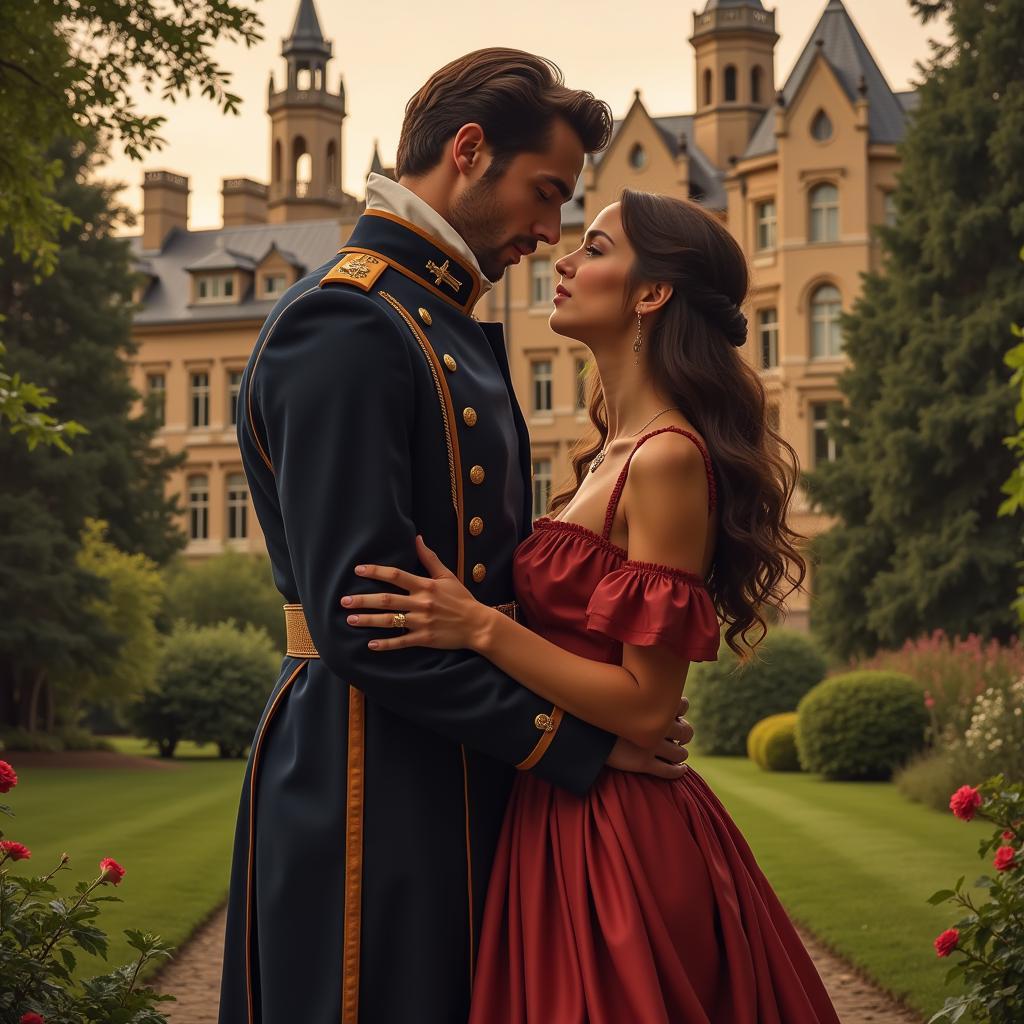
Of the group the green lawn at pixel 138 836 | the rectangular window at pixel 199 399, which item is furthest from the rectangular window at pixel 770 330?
the green lawn at pixel 138 836

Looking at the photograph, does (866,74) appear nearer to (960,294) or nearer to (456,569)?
(960,294)

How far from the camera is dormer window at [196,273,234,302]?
5859cm

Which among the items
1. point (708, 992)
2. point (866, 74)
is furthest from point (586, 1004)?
point (866, 74)

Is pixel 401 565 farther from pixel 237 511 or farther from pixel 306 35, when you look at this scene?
pixel 306 35

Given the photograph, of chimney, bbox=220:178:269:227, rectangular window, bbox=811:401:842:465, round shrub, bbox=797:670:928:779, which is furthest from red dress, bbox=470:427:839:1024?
chimney, bbox=220:178:269:227

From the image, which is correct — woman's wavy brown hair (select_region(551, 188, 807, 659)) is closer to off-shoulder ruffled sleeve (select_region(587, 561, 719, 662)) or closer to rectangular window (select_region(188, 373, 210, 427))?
off-shoulder ruffled sleeve (select_region(587, 561, 719, 662))

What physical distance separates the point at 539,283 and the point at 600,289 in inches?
2018

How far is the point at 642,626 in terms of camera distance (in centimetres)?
299

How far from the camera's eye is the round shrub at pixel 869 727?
20859 millimetres

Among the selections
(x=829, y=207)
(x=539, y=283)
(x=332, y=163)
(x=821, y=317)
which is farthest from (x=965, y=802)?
(x=332, y=163)

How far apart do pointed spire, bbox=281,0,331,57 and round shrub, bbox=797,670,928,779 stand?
2410 inches

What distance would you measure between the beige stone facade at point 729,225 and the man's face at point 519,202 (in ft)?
116

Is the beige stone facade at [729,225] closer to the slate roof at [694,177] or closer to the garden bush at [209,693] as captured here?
the slate roof at [694,177]

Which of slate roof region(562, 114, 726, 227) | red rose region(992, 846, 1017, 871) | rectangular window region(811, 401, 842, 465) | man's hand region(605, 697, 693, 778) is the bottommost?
red rose region(992, 846, 1017, 871)
